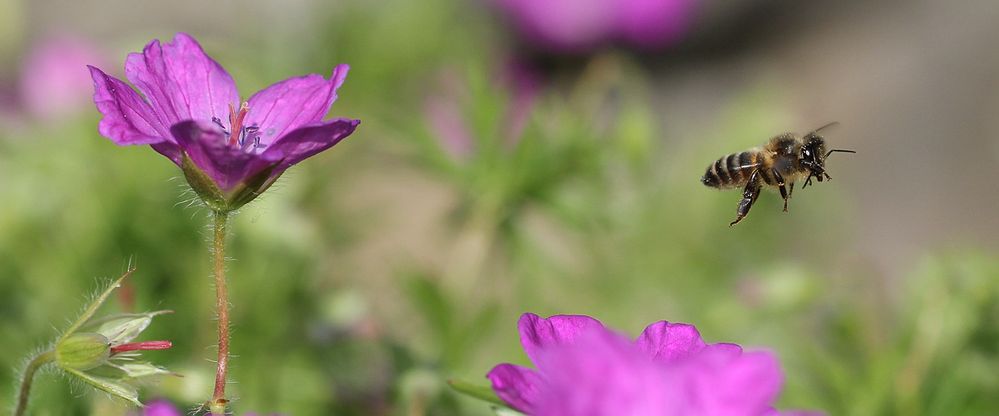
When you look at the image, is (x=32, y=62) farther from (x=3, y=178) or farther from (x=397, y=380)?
(x=397, y=380)

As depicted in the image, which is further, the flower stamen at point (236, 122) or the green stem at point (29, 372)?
the flower stamen at point (236, 122)

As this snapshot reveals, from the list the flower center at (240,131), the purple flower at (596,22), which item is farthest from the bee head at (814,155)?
the purple flower at (596,22)

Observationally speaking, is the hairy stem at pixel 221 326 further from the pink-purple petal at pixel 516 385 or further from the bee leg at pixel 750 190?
the bee leg at pixel 750 190

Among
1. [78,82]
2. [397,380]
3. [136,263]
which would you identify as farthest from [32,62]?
[397,380]

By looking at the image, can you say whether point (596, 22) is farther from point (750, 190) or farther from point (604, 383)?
point (604, 383)

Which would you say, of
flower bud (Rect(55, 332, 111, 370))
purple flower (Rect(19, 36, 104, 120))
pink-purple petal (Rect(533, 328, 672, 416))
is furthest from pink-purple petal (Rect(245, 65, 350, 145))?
purple flower (Rect(19, 36, 104, 120))

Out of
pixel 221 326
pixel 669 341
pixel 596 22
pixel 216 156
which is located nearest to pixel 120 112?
pixel 216 156

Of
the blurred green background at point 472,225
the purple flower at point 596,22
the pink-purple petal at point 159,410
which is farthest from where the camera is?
the purple flower at point 596,22
